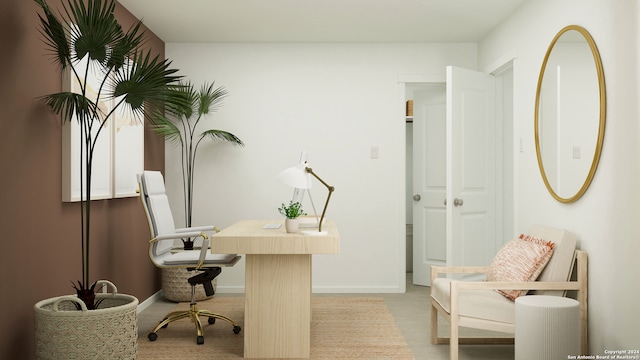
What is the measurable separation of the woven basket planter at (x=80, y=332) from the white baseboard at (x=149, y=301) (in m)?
2.13

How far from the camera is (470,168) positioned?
17.1 feet

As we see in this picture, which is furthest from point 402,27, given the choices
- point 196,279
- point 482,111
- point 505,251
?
point 196,279

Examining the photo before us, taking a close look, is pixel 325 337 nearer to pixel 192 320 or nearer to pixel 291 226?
pixel 192 320

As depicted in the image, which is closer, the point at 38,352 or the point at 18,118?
the point at 38,352

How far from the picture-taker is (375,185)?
6035mm

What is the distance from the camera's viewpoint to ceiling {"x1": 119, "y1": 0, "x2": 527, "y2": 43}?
474 centimetres

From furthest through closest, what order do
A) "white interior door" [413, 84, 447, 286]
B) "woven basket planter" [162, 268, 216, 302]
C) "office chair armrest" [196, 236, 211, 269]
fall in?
1. "white interior door" [413, 84, 447, 286]
2. "woven basket planter" [162, 268, 216, 302]
3. "office chair armrest" [196, 236, 211, 269]

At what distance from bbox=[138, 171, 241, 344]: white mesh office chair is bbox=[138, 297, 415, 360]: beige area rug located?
0.11 meters

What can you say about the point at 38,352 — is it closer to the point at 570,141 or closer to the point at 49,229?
the point at 49,229

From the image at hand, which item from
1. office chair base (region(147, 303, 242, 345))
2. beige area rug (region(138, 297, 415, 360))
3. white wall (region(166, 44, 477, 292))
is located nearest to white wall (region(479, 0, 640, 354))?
beige area rug (region(138, 297, 415, 360))

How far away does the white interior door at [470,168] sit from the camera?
16.0 feet

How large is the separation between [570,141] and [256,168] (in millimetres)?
3264

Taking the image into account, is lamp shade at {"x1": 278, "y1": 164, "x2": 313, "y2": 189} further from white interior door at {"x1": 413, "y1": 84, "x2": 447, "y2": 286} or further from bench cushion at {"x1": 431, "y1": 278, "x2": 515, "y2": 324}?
white interior door at {"x1": 413, "y1": 84, "x2": 447, "y2": 286}

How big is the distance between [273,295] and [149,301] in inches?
88.1
